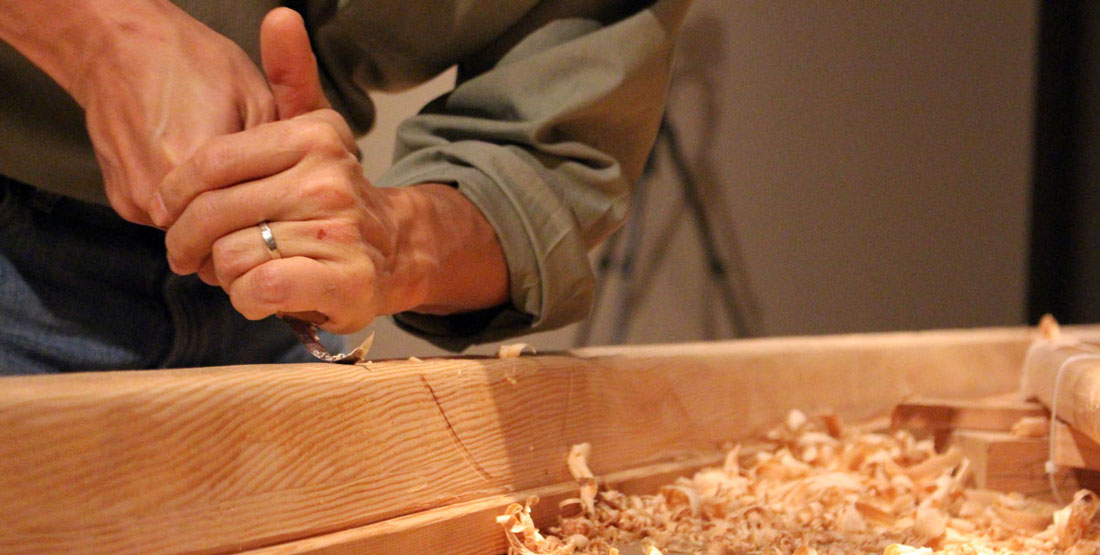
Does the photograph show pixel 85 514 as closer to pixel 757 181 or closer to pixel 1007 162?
pixel 757 181

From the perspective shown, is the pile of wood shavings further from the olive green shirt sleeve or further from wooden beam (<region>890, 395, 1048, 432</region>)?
the olive green shirt sleeve

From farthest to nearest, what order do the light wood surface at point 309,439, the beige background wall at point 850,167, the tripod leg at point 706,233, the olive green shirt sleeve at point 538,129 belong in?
1. the beige background wall at point 850,167
2. the tripod leg at point 706,233
3. the olive green shirt sleeve at point 538,129
4. the light wood surface at point 309,439

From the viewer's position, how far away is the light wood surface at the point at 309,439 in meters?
0.40

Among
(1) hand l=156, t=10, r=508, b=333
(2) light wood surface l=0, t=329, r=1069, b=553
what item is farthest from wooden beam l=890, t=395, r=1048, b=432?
(1) hand l=156, t=10, r=508, b=333

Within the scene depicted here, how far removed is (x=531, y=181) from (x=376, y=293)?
221mm

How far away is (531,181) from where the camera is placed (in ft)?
2.53

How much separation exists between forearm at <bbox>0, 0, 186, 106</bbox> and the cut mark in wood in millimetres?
275

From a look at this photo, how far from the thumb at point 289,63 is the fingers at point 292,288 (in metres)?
0.12

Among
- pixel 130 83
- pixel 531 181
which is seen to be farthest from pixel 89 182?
pixel 531 181

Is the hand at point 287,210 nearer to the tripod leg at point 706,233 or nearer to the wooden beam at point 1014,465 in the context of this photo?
the wooden beam at point 1014,465

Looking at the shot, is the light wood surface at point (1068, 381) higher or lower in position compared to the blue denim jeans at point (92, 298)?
lower

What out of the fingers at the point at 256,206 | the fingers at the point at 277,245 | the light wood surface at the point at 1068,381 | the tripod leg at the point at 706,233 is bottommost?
the tripod leg at the point at 706,233

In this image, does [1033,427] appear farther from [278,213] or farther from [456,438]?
[278,213]

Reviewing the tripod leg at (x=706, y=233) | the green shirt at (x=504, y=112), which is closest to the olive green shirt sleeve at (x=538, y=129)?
the green shirt at (x=504, y=112)
